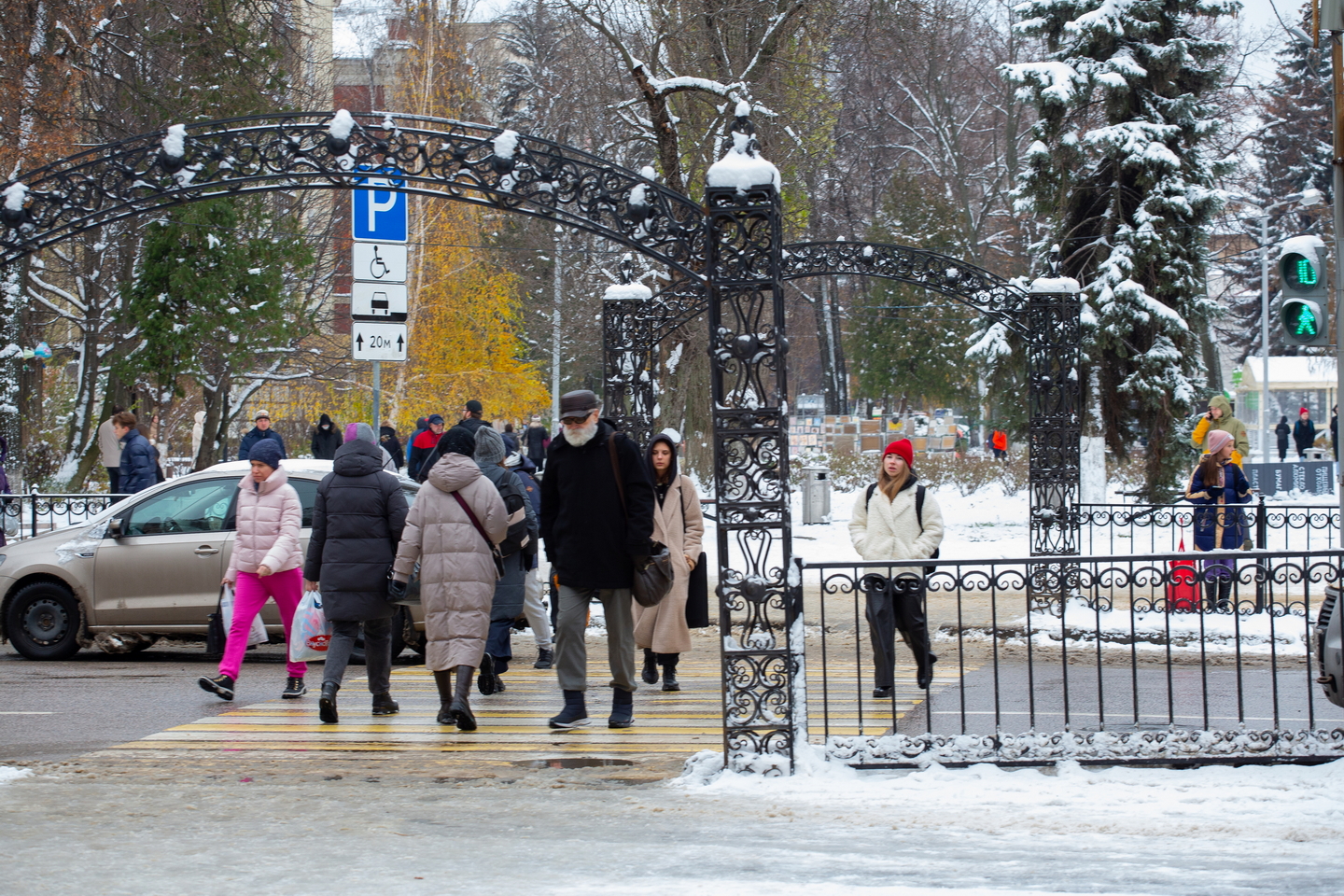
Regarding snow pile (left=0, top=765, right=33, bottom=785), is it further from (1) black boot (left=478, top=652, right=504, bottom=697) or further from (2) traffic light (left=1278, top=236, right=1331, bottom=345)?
(2) traffic light (left=1278, top=236, right=1331, bottom=345)

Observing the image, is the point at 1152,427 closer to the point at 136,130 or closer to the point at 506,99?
the point at 136,130

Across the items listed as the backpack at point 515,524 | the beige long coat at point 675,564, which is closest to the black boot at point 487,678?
the backpack at point 515,524

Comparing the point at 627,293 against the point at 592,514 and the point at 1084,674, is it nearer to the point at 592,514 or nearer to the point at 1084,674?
the point at 1084,674

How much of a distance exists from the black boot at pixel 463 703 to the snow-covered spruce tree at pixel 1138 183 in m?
18.1

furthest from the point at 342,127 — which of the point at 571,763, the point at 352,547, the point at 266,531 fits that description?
the point at 571,763

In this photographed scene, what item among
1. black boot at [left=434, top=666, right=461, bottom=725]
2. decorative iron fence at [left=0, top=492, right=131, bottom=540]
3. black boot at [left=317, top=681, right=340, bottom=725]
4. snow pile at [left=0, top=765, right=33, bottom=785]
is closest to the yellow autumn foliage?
decorative iron fence at [left=0, top=492, right=131, bottom=540]

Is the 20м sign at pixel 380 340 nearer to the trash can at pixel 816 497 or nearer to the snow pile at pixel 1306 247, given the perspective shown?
the snow pile at pixel 1306 247

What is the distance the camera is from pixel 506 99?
43688mm

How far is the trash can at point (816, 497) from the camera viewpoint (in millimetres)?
24734

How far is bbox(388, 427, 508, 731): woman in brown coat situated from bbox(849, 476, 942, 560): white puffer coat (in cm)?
254

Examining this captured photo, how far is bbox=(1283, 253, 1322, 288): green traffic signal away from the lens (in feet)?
26.6

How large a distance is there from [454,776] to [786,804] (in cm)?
185

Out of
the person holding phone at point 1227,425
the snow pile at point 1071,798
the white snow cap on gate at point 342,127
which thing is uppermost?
the white snow cap on gate at point 342,127

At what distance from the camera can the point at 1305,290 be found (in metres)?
8.17
